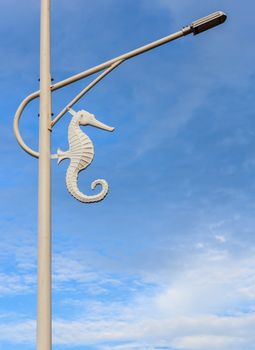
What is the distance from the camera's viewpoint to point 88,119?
9945mm

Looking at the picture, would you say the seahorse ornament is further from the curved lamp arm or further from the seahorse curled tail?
the curved lamp arm

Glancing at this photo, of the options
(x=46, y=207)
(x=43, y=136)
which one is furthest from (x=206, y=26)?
(x=46, y=207)

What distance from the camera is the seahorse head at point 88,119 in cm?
990

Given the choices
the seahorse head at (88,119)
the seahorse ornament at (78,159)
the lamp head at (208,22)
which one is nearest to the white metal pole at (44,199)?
the seahorse ornament at (78,159)

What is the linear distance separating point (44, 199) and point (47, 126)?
115 centimetres

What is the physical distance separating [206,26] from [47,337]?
16.1 feet

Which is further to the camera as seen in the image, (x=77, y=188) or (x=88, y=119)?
(x=88, y=119)

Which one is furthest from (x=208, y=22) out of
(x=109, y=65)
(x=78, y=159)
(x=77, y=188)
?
(x=77, y=188)

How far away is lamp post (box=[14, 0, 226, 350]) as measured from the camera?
8155 mm

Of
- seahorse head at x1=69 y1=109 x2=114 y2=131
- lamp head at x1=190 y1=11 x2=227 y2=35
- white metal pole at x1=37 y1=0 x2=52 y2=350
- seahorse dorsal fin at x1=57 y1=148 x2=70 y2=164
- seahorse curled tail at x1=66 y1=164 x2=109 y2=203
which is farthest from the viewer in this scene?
seahorse head at x1=69 y1=109 x2=114 y2=131

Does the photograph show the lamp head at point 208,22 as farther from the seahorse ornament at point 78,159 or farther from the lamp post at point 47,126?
the seahorse ornament at point 78,159

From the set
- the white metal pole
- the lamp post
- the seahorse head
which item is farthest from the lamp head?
the white metal pole

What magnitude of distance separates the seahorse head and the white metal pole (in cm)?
63

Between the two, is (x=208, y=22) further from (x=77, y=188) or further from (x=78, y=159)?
(x=77, y=188)
